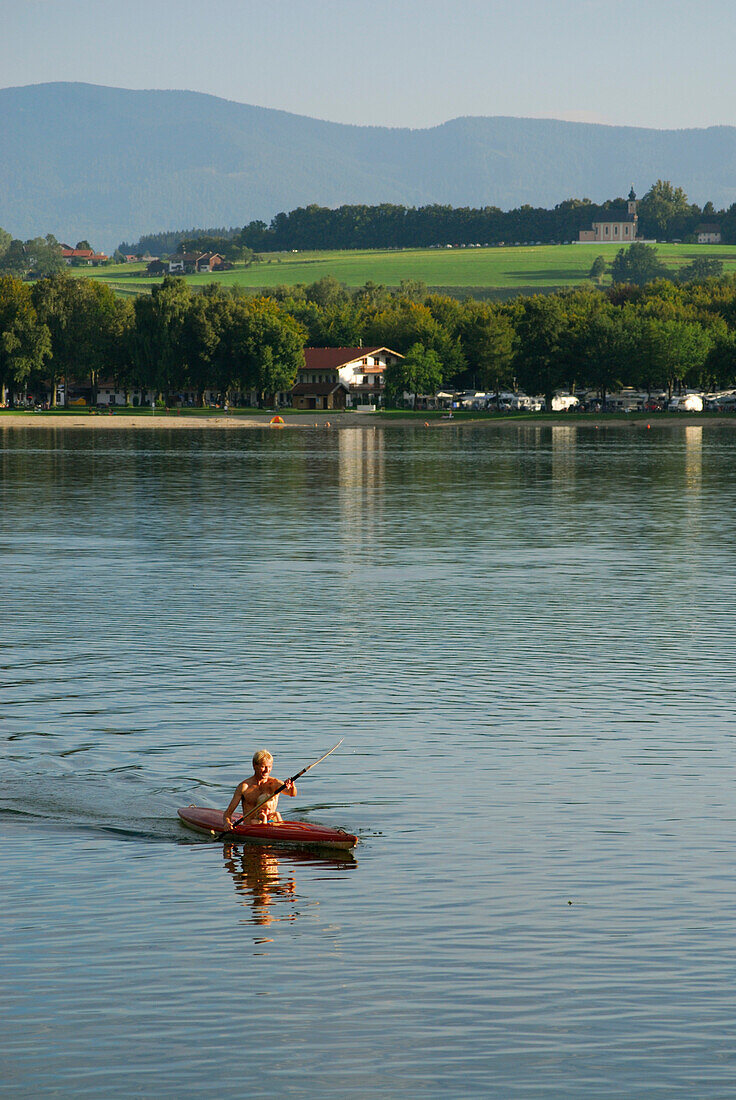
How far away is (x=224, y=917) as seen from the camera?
21.8 metres

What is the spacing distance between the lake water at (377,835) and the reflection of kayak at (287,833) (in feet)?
1.12

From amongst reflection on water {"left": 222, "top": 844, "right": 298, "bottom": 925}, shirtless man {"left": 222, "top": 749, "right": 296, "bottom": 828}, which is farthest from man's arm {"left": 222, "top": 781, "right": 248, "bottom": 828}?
reflection on water {"left": 222, "top": 844, "right": 298, "bottom": 925}

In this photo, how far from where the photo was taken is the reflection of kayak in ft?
80.9

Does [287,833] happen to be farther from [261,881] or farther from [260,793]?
[261,881]

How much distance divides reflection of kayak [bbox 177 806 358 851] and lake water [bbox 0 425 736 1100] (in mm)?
342

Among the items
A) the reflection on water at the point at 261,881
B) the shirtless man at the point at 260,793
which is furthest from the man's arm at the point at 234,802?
the reflection on water at the point at 261,881

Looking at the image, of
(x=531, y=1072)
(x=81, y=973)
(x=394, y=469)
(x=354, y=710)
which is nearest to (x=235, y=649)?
(x=354, y=710)

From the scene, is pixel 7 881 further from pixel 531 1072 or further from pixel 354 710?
pixel 354 710

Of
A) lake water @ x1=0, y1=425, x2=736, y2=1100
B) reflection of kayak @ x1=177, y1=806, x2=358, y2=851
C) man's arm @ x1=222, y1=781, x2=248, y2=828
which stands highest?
man's arm @ x1=222, y1=781, x2=248, y2=828

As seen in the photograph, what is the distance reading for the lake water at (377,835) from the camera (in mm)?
17250

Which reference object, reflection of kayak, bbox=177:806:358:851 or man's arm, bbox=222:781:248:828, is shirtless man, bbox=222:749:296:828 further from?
reflection of kayak, bbox=177:806:358:851

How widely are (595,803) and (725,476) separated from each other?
109 m

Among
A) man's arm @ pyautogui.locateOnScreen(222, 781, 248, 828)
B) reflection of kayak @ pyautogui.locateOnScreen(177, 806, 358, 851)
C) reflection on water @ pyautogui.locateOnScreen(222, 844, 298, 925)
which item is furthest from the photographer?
man's arm @ pyautogui.locateOnScreen(222, 781, 248, 828)

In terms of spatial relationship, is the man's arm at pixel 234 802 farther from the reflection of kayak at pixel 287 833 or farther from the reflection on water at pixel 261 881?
the reflection on water at pixel 261 881
